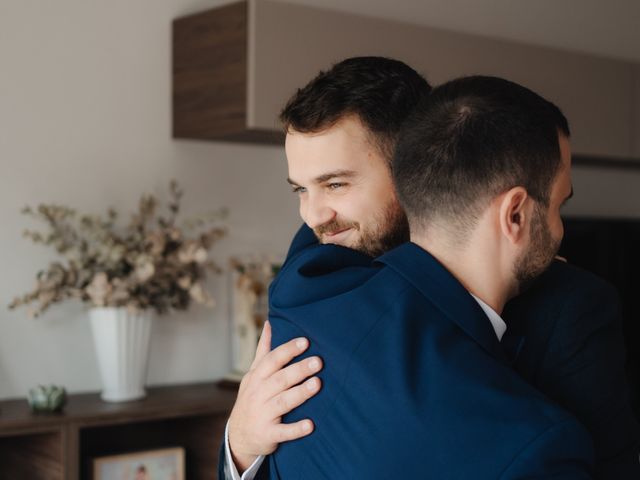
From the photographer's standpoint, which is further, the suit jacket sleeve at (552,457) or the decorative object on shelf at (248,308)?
the decorative object on shelf at (248,308)

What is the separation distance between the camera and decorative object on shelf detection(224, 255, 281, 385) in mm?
3322

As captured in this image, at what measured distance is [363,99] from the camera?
1.54 metres

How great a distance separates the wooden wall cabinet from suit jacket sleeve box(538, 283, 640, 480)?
6.21 feet

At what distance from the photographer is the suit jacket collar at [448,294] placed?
3.69 ft

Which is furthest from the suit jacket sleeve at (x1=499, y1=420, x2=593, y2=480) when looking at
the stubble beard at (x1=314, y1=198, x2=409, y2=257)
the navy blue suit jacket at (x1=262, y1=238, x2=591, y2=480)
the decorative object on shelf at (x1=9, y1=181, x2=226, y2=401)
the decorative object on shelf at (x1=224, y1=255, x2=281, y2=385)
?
the decorative object on shelf at (x1=224, y1=255, x2=281, y2=385)

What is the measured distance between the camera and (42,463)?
2.80m

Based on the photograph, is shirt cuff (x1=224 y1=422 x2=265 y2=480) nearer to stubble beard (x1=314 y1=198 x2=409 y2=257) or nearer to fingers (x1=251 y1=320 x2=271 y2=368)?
fingers (x1=251 y1=320 x2=271 y2=368)

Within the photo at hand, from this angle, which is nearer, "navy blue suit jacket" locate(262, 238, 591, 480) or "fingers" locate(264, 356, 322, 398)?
"navy blue suit jacket" locate(262, 238, 591, 480)

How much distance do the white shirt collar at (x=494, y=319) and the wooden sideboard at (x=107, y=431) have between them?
1812 mm

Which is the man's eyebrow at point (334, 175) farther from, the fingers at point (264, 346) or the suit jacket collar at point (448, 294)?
the suit jacket collar at point (448, 294)

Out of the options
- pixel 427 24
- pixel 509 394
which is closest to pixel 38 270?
pixel 427 24

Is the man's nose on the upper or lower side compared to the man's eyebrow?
lower

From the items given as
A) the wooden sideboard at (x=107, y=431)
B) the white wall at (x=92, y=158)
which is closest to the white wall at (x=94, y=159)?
the white wall at (x=92, y=158)

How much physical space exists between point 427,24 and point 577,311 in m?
2.74
